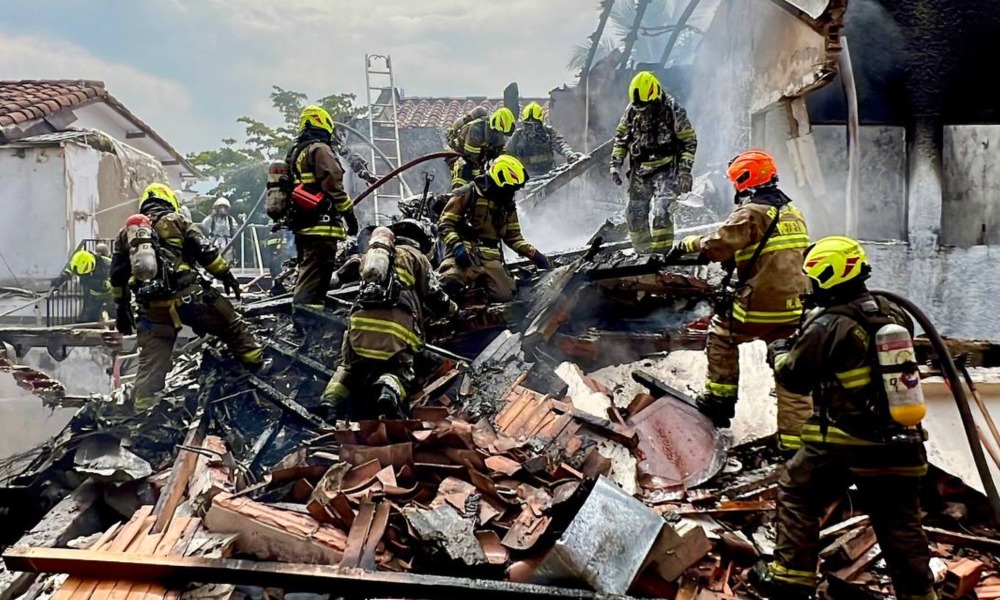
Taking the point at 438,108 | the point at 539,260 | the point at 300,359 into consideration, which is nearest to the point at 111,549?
the point at 300,359

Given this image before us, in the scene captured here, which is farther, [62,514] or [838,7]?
[838,7]

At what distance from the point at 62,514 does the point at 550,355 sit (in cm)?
389

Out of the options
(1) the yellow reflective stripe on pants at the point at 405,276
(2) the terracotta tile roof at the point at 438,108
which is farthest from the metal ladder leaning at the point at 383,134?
(1) the yellow reflective stripe on pants at the point at 405,276

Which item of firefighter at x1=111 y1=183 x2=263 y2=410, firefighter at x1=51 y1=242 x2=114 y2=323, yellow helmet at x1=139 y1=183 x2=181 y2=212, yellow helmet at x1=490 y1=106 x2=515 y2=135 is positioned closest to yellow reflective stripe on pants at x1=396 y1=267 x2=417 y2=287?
firefighter at x1=111 y1=183 x2=263 y2=410

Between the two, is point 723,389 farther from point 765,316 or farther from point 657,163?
point 657,163

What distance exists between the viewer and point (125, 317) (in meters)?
5.57

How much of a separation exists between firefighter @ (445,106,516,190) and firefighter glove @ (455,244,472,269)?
1.74 metres

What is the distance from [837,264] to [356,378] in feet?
11.1

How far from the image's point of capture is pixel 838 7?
605 centimetres

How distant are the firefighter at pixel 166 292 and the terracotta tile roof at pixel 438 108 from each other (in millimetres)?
15523

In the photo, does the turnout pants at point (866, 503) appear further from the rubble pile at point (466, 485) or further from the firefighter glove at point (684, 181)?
the firefighter glove at point (684, 181)

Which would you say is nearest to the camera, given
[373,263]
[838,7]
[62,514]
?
[62,514]

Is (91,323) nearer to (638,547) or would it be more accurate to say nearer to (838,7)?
(638,547)

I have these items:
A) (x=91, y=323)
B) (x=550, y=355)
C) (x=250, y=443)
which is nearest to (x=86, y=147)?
(x=91, y=323)
